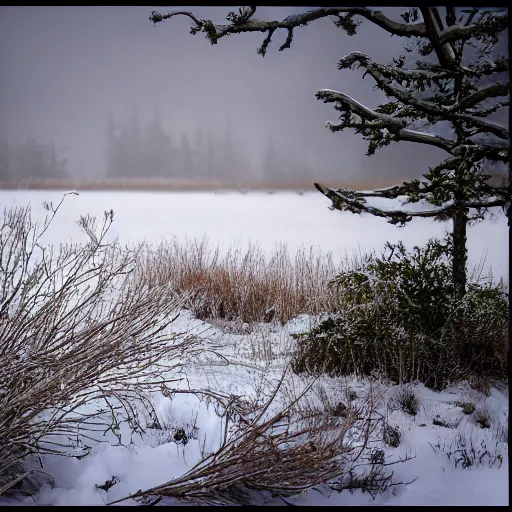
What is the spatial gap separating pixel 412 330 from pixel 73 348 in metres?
1.59

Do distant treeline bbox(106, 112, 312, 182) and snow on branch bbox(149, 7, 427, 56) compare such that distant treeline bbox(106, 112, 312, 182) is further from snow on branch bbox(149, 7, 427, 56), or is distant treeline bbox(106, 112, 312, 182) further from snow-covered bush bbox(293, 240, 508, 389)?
snow-covered bush bbox(293, 240, 508, 389)

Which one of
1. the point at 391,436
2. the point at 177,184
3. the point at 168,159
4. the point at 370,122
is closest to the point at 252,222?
the point at 177,184

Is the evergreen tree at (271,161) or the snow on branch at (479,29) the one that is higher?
the snow on branch at (479,29)

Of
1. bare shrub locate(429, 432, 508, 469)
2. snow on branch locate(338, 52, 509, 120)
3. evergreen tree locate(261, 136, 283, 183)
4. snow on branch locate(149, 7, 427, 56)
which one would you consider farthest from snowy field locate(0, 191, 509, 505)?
snow on branch locate(149, 7, 427, 56)

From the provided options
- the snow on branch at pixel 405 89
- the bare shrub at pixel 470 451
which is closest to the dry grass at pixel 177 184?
the snow on branch at pixel 405 89

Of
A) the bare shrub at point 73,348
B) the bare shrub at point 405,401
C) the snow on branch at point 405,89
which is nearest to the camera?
the bare shrub at point 73,348

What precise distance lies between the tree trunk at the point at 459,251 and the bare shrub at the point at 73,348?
1336mm

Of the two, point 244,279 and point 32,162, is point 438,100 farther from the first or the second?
point 32,162

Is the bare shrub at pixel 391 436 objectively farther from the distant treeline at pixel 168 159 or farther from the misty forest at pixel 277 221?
the distant treeline at pixel 168 159

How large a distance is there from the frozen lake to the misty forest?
10 mm

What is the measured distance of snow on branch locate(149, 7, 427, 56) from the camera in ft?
8.54

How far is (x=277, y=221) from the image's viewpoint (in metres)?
2.73

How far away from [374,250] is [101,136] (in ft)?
4.79

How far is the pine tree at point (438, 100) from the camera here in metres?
2.61
